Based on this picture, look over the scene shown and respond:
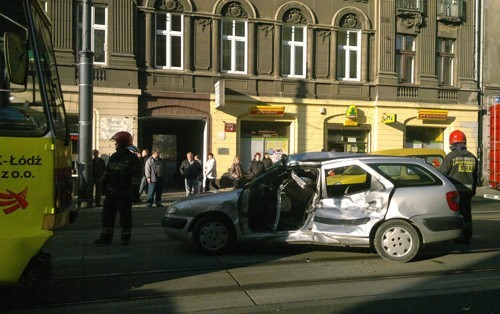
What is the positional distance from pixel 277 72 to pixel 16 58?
18.4m

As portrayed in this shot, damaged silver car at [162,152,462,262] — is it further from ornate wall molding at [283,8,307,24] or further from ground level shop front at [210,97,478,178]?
ornate wall molding at [283,8,307,24]

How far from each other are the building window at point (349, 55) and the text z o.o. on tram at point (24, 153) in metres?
19.8

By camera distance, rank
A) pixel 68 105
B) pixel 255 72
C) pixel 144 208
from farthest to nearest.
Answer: pixel 255 72, pixel 68 105, pixel 144 208

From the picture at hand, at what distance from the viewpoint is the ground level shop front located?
22.1 m

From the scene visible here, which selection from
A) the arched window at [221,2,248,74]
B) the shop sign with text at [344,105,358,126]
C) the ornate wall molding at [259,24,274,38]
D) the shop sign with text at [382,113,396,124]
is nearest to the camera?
the arched window at [221,2,248,74]

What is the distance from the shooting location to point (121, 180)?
8602mm

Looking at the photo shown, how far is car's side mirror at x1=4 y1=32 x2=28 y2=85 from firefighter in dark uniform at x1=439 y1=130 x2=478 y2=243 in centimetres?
724

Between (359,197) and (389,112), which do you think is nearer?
(359,197)

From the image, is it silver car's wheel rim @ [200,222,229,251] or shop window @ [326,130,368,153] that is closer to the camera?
silver car's wheel rim @ [200,222,229,251]

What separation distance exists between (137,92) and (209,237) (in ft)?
44.6

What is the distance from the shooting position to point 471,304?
5691mm

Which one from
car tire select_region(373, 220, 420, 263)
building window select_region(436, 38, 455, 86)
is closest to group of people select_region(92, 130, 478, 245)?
car tire select_region(373, 220, 420, 263)

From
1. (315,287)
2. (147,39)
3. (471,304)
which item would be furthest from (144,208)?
(471,304)

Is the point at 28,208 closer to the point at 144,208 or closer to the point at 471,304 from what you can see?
the point at 471,304
